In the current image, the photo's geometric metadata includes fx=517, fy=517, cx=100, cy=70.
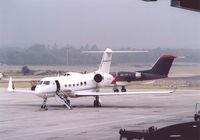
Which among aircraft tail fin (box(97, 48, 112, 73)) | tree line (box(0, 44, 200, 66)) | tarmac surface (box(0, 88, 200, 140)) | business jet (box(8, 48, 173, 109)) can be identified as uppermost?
tree line (box(0, 44, 200, 66))

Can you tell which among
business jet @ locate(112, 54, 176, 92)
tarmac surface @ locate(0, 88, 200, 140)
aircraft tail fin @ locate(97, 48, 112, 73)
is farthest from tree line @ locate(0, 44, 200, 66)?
tarmac surface @ locate(0, 88, 200, 140)

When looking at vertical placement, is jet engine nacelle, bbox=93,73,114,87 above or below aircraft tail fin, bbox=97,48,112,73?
below

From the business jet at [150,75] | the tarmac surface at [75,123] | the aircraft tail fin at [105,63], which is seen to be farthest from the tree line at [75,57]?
the tarmac surface at [75,123]

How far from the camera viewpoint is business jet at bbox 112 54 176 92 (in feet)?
220

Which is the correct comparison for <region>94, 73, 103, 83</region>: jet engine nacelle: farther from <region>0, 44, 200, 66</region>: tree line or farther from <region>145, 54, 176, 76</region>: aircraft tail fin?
<region>0, 44, 200, 66</region>: tree line

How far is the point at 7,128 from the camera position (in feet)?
88.7

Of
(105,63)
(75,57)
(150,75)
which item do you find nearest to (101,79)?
(105,63)

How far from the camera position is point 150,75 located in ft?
230

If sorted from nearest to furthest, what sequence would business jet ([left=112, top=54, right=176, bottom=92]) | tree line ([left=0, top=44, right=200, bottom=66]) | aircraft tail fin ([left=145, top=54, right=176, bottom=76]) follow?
aircraft tail fin ([left=145, top=54, right=176, bottom=76]) → business jet ([left=112, top=54, right=176, bottom=92]) → tree line ([left=0, top=44, right=200, bottom=66])

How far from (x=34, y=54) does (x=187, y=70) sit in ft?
242

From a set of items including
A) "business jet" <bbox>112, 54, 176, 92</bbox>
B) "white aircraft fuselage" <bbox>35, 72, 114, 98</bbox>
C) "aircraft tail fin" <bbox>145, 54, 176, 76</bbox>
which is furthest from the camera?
"business jet" <bbox>112, 54, 176, 92</bbox>

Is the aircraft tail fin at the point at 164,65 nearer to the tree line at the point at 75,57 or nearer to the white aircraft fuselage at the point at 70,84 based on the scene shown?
the white aircraft fuselage at the point at 70,84


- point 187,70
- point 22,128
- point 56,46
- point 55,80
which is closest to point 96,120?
point 22,128

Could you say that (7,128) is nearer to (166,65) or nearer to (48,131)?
(48,131)
